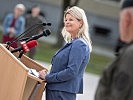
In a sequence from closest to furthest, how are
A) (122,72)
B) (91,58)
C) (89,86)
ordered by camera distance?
(122,72), (89,86), (91,58)

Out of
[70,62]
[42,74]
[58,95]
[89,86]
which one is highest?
[70,62]

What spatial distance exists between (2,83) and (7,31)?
746 centimetres

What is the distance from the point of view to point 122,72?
311 cm

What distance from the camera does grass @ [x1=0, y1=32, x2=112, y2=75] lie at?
54.7 ft

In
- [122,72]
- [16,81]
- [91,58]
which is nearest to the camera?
[122,72]

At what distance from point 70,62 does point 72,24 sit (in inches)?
17.1

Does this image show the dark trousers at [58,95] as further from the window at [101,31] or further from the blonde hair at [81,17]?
the window at [101,31]

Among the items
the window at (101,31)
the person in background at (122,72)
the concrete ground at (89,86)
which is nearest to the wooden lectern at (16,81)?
the person in background at (122,72)

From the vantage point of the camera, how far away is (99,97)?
3299mm

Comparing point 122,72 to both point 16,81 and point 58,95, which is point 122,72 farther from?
point 58,95

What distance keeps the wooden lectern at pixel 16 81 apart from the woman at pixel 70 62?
0.47 ft

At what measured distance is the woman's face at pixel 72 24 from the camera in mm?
5469

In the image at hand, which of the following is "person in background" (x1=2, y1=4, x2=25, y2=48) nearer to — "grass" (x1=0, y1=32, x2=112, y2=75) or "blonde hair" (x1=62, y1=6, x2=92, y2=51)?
"grass" (x1=0, y1=32, x2=112, y2=75)

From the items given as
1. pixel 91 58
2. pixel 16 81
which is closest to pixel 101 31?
pixel 91 58
